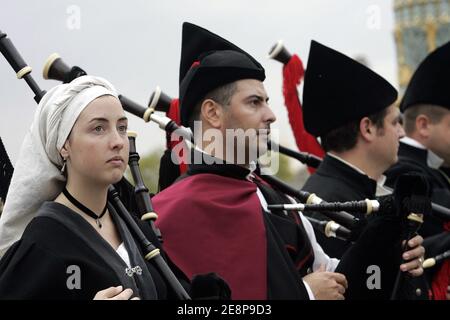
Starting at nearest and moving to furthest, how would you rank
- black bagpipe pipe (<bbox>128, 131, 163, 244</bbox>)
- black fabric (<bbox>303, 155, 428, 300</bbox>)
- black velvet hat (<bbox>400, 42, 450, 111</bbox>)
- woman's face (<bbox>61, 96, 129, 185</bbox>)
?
woman's face (<bbox>61, 96, 129, 185</bbox>)
black fabric (<bbox>303, 155, 428, 300</bbox>)
black bagpipe pipe (<bbox>128, 131, 163, 244</bbox>)
black velvet hat (<bbox>400, 42, 450, 111</bbox>)

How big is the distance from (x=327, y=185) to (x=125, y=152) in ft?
8.31

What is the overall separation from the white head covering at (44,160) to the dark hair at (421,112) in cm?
400

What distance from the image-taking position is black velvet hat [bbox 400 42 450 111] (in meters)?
8.89

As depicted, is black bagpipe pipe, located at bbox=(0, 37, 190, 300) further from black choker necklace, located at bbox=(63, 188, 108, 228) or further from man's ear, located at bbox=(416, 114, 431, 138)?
man's ear, located at bbox=(416, 114, 431, 138)

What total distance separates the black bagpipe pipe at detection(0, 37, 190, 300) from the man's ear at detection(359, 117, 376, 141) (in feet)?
8.58

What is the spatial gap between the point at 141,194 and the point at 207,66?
0.85 metres

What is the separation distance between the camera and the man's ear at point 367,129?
308 inches

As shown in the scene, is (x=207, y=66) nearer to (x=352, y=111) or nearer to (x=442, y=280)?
(x=352, y=111)

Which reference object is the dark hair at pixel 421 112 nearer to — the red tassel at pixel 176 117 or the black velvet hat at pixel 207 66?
the red tassel at pixel 176 117

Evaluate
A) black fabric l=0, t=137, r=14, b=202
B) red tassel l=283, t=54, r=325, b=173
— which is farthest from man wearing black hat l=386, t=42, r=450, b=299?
black fabric l=0, t=137, r=14, b=202

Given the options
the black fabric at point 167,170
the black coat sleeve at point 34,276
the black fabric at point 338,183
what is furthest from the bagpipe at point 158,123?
the black fabric at point 338,183

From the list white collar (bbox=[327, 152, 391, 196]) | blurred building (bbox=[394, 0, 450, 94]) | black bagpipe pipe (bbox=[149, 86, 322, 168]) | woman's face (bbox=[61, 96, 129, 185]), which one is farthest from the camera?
blurred building (bbox=[394, 0, 450, 94])
